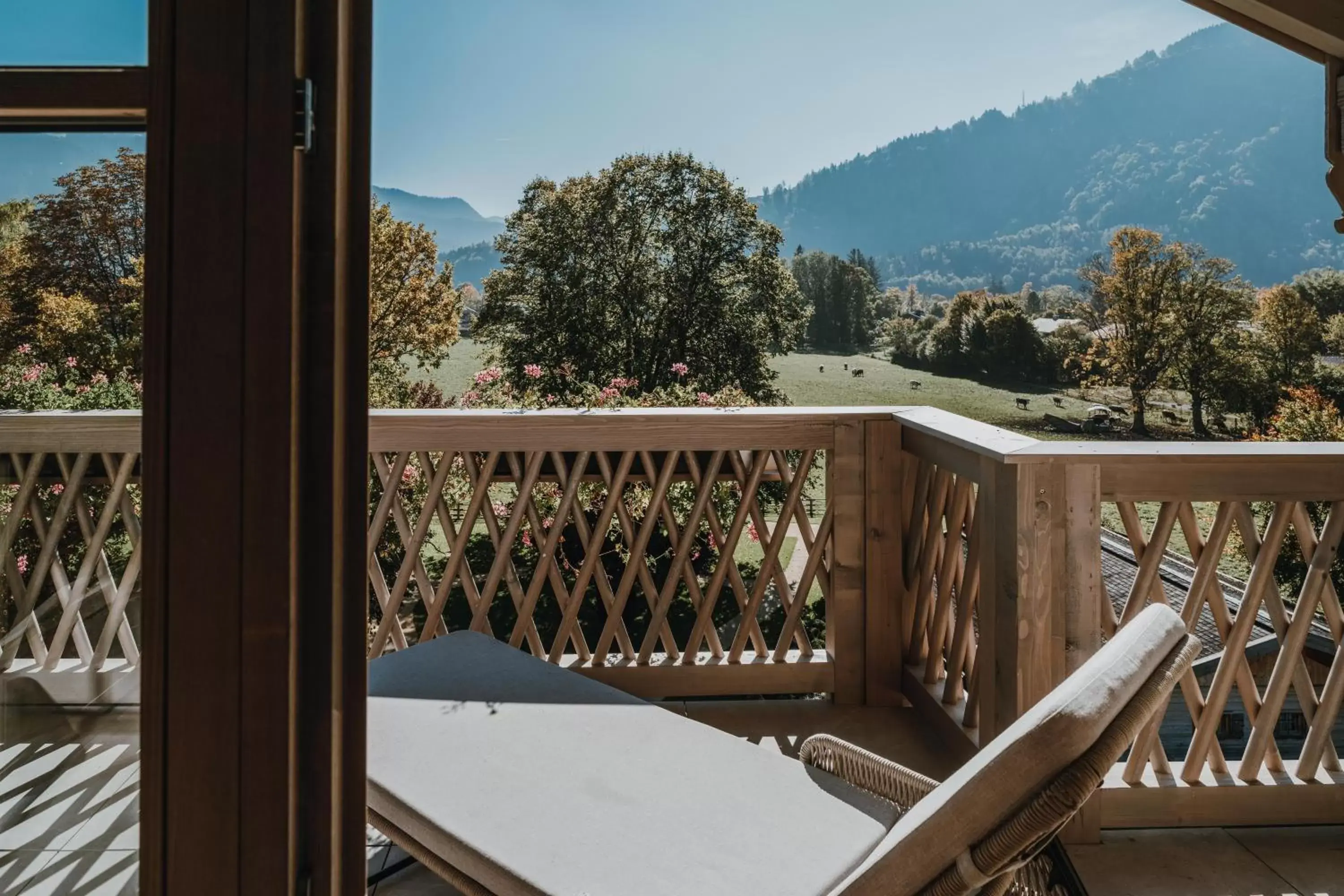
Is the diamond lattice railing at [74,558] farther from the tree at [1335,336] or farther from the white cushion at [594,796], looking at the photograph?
the tree at [1335,336]

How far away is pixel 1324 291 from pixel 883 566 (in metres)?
10.8

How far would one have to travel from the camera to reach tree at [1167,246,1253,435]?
9922 millimetres

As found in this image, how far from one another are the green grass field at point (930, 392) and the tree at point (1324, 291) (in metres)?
2.09

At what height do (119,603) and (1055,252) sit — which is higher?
(1055,252)

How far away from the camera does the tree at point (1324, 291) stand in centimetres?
1011

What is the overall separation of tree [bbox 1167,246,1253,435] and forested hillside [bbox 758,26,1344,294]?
0.59 metres

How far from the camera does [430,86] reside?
1238 centimetres

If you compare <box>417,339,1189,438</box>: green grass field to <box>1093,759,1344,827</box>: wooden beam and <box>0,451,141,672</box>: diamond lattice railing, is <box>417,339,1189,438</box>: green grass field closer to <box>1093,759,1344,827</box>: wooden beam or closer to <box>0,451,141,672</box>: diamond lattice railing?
<box>1093,759,1344,827</box>: wooden beam

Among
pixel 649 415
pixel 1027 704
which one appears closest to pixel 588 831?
pixel 1027 704

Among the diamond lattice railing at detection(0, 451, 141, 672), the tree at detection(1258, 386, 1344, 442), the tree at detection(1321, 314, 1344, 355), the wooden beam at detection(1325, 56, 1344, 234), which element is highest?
the tree at detection(1321, 314, 1344, 355)

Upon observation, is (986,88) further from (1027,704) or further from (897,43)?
(1027,704)

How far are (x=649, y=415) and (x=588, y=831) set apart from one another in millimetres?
1332

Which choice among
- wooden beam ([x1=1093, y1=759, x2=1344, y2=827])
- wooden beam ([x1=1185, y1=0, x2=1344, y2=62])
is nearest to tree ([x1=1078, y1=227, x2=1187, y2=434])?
wooden beam ([x1=1185, y1=0, x2=1344, y2=62])

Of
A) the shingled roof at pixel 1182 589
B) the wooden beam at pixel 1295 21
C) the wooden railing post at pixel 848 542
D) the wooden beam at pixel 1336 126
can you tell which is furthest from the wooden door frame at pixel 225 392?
the wooden beam at pixel 1336 126
